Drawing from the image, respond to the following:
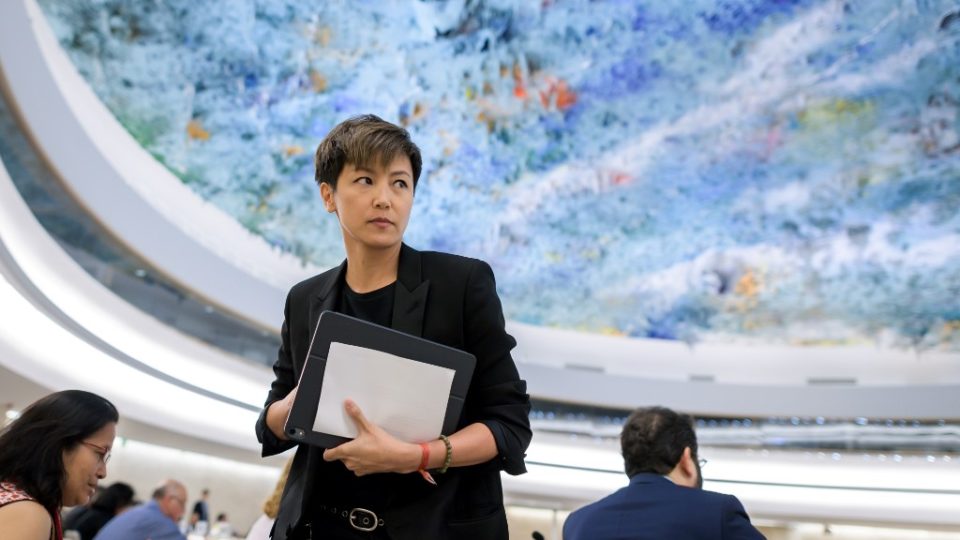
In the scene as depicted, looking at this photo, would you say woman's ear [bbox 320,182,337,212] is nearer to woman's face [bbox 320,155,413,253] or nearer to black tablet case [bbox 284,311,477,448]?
woman's face [bbox 320,155,413,253]

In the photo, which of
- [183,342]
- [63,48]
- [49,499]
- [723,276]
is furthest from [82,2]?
[723,276]

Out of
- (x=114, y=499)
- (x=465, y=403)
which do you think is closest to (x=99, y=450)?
(x=465, y=403)

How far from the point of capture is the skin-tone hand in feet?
4.92

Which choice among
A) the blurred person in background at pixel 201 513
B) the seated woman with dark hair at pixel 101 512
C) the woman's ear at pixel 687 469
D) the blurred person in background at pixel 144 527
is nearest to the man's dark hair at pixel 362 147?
the woman's ear at pixel 687 469

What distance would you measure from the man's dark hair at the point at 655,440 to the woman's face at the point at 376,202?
135 centimetres

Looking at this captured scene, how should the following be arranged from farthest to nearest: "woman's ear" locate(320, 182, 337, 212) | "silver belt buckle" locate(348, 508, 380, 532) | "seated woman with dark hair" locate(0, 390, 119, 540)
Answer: "seated woman with dark hair" locate(0, 390, 119, 540)
"woman's ear" locate(320, 182, 337, 212)
"silver belt buckle" locate(348, 508, 380, 532)

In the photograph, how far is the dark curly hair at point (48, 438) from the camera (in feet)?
7.41

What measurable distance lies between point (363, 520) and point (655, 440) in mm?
1454

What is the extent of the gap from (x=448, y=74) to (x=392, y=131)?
39.8 ft

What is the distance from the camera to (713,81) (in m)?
13.5

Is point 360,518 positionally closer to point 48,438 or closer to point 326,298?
point 326,298

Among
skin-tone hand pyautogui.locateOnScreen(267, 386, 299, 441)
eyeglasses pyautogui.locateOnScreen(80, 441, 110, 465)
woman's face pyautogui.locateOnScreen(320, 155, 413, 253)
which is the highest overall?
woman's face pyautogui.locateOnScreen(320, 155, 413, 253)

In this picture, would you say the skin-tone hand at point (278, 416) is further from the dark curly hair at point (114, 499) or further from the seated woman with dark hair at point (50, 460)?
the dark curly hair at point (114, 499)

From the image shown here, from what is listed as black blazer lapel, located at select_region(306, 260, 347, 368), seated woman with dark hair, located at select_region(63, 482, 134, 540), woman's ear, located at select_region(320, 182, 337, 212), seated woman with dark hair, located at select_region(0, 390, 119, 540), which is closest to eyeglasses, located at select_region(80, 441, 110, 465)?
seated woman with dark hair, located at select_region(0, 390, 119, 540)
